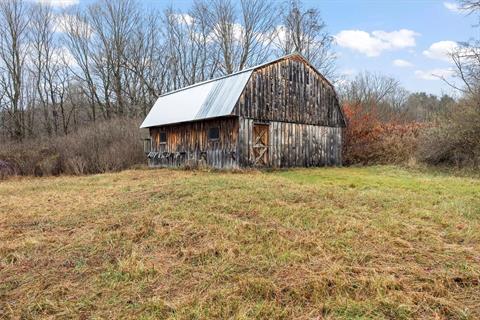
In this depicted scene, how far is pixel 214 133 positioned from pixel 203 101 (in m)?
1.83

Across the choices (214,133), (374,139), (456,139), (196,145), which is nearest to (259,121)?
(214,133)

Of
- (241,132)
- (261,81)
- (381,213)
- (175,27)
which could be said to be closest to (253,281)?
(381,213)

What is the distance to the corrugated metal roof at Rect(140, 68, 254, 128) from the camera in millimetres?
14211

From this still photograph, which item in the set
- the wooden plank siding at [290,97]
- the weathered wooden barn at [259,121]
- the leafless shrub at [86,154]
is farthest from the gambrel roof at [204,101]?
the leafless shrub at [86,154]

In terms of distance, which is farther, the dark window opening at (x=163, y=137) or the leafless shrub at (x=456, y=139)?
the dark window opening at (x=163, y=137)

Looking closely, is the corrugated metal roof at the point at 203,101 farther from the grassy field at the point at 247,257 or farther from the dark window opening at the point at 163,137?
the grassy field at the point at 247,257

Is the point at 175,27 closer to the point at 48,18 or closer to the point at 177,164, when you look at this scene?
the point at 48,18

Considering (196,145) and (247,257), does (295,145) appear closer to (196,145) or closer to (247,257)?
(196,145)

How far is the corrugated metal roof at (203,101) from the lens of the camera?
14.2m

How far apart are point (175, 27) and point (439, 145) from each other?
967 inches

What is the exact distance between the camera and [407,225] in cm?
524

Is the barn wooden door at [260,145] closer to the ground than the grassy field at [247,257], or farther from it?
farther from it

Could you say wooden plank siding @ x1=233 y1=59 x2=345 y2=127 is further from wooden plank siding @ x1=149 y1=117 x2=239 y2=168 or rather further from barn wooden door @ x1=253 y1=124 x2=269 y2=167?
wooden plank siding @ x1=149 y1=117 x2=239 y2=168

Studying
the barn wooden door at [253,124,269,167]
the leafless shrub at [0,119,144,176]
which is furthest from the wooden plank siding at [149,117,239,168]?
the leafless shrub at [0,119,144,176]
